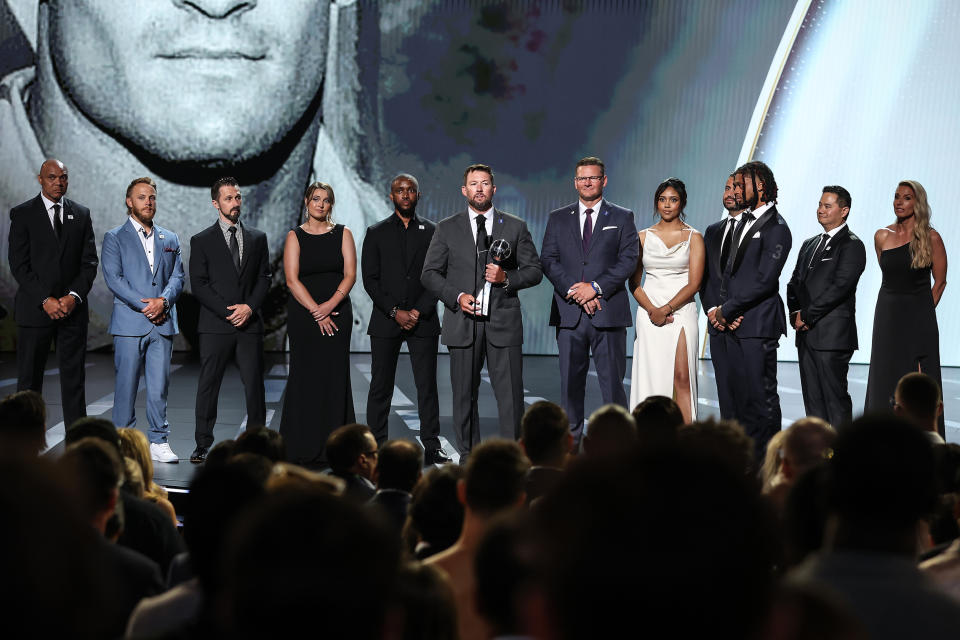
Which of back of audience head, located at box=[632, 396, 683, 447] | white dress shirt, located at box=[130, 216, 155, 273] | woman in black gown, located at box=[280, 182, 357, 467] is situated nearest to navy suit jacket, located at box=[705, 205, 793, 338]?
woman in black gown, located at box=[280, 182, 357, 467]

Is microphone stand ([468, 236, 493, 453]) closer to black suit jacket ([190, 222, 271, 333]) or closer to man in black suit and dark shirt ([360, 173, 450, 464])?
man in black suit and dark shirt ([360, 173, 450, 464])

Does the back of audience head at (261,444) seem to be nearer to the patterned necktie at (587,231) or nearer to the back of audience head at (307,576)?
the back of audience head at (307,576)

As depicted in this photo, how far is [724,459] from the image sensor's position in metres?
0.78

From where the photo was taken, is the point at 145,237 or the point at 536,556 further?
the point at 145,237

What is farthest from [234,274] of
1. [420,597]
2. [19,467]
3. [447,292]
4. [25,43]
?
[25,43]

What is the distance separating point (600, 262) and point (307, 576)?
4.91 meters

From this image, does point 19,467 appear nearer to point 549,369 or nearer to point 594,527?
point 594,527

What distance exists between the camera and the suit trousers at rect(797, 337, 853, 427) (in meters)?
5.57

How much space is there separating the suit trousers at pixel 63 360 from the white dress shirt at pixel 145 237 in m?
0.58

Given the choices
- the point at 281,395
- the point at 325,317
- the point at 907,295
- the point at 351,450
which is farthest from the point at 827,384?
the point at 281,395

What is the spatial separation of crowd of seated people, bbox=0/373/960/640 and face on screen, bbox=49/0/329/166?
958 cm

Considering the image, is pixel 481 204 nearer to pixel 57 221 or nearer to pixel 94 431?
pixel 57 221

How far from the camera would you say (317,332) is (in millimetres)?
5566

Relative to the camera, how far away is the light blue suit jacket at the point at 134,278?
555 centimetres
